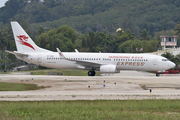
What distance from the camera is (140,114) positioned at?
1505 cm

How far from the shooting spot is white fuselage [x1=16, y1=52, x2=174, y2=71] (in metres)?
40.5

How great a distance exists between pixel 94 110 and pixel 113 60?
2513cm

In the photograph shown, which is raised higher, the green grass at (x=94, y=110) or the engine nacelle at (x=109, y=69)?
the engine nacelle at (x=109, y=69)

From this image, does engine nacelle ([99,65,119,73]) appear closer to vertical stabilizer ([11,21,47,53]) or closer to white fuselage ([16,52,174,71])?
white fuselage ([16,52,174,71])

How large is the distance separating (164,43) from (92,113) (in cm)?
8665

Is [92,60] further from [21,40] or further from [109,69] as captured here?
[21,40]

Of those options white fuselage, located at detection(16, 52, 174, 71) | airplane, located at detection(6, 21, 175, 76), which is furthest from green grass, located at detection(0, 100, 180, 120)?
white fuselage, located at detection(16, 52, 174, 71)

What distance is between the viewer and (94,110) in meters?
16.1

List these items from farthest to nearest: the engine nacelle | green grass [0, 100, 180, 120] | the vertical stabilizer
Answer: the vertical stabilizer
the engine nacelle
green grass [0, 100, 180, 120]

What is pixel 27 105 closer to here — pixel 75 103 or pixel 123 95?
pixel 75 103

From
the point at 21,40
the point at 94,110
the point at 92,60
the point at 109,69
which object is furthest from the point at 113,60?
the point at 94,110

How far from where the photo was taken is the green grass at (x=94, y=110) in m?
14.5

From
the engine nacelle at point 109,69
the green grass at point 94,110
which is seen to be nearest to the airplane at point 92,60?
the engine nacelle at point 109,69

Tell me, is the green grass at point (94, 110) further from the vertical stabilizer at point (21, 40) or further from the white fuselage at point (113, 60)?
the vertical stabilizer at point (21, 40)
